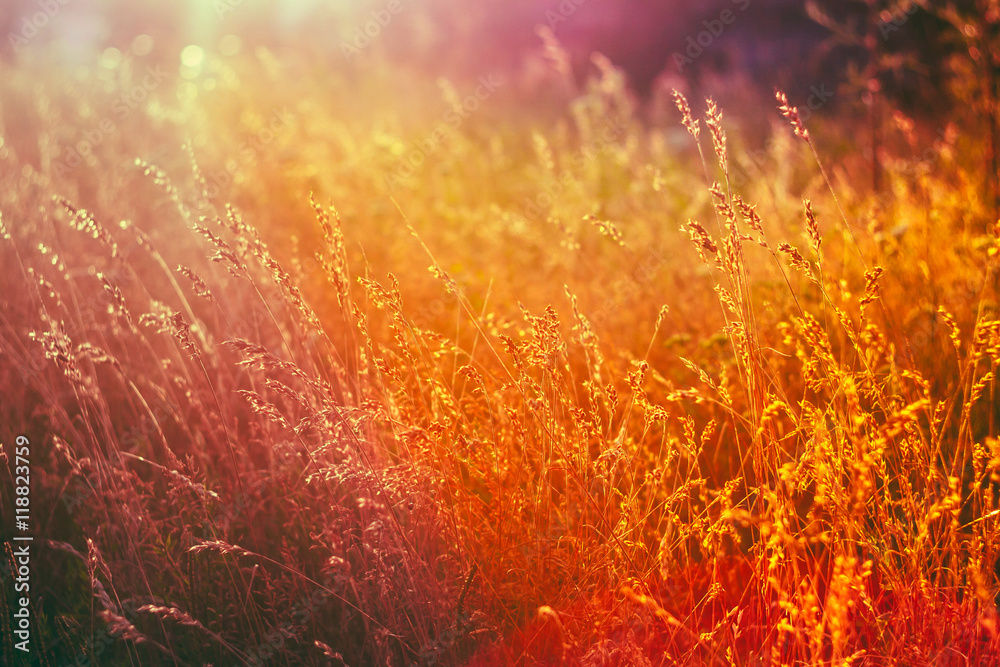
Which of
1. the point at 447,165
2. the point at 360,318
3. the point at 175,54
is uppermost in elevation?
the point at 175,54

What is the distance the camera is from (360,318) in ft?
4.51

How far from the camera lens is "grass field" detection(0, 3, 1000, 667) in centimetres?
126

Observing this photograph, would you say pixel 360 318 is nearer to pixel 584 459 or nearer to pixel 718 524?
pixel 584 459

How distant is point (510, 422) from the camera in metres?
1.49

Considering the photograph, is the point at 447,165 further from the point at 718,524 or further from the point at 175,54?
the point at 175,54

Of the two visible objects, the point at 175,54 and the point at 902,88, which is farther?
the point at 175,54

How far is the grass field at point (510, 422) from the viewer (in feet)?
4.12

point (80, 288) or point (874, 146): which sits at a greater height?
point (80, 288)

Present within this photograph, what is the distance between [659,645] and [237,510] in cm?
115

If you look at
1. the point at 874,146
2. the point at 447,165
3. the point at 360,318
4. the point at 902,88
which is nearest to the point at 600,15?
the point at 902,88

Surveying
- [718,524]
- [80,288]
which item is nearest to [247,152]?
[80,288]

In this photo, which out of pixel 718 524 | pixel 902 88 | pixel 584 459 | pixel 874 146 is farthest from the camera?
pixel 902 88

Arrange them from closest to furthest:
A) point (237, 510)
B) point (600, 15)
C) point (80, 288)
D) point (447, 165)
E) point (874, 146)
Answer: point (237, 510) → point (80, 288) → point (874, 146) → point (447, 165) → point (600, 15)

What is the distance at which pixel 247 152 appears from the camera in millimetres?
5152
